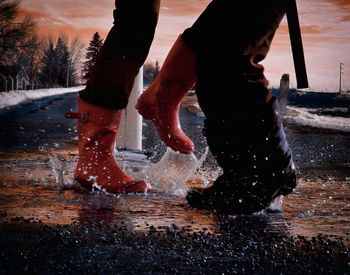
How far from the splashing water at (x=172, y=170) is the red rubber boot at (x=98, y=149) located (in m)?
0.27

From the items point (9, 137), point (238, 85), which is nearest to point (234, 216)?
point (238, 85)

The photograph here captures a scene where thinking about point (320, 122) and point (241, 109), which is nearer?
point (241, 109)

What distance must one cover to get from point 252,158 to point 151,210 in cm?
49

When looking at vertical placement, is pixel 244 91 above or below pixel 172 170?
above

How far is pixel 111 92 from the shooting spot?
253cm

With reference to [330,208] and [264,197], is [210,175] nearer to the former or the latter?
[330,208]

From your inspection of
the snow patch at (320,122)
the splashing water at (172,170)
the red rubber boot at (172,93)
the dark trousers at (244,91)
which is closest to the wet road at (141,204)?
the splashing water at (172,170)

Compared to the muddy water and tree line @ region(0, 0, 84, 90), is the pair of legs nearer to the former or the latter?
the muddy water

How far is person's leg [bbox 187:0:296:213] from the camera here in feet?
6.31

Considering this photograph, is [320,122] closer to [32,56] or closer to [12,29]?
[12,29]

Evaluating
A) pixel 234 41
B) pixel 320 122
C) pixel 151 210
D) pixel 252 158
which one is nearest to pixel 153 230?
pixel 151 210

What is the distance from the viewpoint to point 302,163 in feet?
14.6

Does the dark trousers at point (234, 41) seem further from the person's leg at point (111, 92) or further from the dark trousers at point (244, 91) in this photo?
the person's leg at point (111, 92)

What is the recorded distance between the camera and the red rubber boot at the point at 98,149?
2.57m
